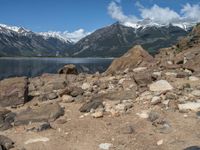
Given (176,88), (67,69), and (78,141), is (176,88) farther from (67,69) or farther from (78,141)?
(67,69)

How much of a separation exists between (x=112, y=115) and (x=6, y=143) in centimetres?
494

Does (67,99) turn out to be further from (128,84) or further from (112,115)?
(112,115)

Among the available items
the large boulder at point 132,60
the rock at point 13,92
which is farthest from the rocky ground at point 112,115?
the large boulder at point 132,60

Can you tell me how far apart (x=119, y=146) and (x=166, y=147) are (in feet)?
5.38

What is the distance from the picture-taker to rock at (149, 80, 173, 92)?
18448 mm

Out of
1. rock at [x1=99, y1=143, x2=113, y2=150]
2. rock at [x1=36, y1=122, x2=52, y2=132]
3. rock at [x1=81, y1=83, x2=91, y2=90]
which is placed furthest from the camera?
rock at [x1=81, y1=83, x2=91, y2=90]

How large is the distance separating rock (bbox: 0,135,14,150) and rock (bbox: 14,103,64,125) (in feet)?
8.51

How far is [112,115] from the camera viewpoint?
52.8 ft

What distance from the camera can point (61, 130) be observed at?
48.9 feet

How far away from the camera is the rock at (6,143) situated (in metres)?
13.0

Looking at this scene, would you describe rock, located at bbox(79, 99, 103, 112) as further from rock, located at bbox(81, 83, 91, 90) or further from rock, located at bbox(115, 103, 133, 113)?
rock, located at bbox(81, 83, 91, 90)

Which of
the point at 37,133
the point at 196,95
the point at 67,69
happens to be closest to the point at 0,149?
the point at 37,133

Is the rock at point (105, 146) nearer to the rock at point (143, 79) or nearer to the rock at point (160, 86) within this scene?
the rock at point (160, 86)

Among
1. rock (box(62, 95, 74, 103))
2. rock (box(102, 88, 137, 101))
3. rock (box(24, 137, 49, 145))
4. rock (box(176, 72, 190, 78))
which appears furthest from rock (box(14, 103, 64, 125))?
rock (box(176, 72, 190, 78))
